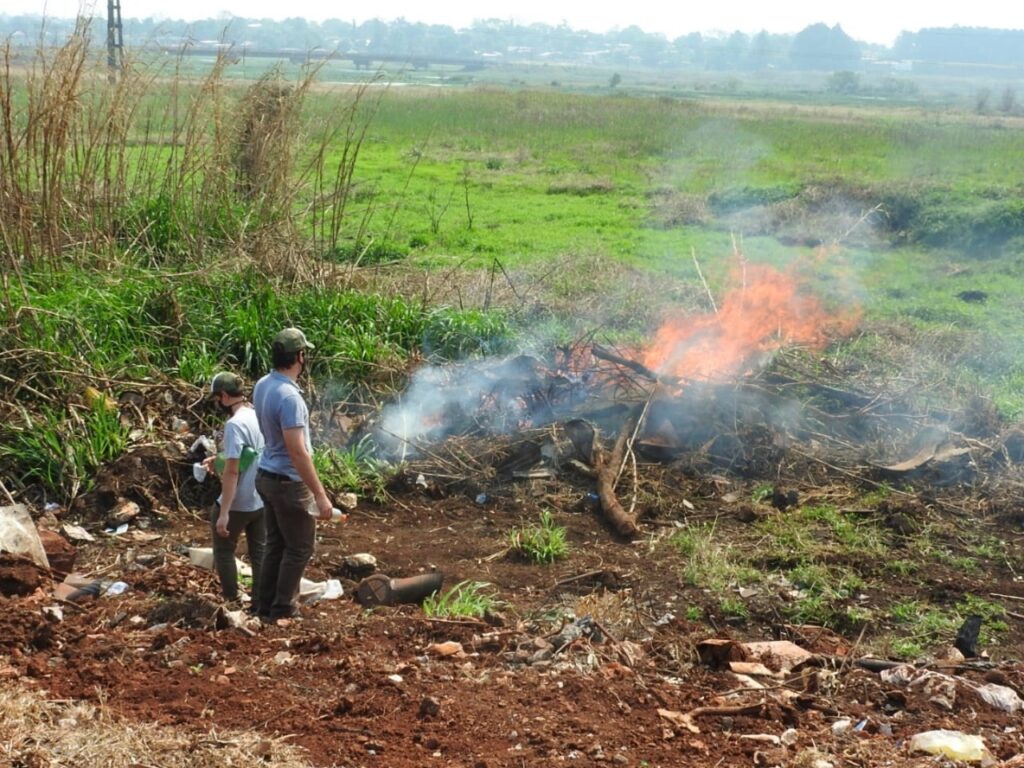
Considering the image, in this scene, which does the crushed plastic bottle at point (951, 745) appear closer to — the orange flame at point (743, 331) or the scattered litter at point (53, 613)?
the scattered litter at point (53, 613)

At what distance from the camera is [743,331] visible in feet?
32.6

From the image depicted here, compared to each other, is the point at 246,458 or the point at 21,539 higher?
the point at 246,458

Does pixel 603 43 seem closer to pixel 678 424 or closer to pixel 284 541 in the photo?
pixel 678 424

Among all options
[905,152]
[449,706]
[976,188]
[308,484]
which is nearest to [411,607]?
[308,484]

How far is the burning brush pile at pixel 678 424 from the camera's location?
7.92 metres

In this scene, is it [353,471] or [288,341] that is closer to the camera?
[288,341]

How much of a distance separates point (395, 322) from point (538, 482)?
2296 millimetres

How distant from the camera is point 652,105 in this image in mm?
44469

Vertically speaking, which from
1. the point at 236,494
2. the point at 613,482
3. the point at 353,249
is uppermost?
the point at 353,249

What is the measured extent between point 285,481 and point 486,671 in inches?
54.4

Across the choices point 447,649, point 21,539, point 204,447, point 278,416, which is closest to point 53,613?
point 21,539

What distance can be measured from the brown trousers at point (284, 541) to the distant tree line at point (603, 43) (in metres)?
5.07

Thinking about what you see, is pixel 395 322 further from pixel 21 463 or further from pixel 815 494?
pixel 815 494

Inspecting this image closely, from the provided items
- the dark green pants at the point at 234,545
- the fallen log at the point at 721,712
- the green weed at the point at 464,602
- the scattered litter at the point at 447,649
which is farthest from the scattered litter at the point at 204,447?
the fallen log at the point at 721,712
